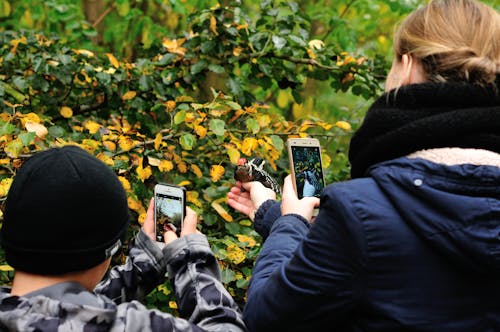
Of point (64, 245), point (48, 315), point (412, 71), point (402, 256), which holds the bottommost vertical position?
point (48, 315)

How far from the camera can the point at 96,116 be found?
3580 mm

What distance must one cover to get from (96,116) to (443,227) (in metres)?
2.65

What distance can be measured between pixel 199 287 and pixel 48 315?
0.47 m

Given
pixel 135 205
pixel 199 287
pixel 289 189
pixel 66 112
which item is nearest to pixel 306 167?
pixel 289 189

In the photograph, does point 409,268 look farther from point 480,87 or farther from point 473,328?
point 480,87

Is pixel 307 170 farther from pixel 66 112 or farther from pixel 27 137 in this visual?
pixel 66 112

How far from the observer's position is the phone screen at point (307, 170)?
1936mm

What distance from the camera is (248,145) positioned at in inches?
105

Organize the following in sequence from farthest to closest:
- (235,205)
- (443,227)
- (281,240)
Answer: (235,205) → (281,240) → (443,227)

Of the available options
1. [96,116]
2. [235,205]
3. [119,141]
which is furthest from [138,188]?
[96,116]

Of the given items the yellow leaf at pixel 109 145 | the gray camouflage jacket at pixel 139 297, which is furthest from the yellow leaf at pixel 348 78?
the gray camouflage jacket at pixel 139 297

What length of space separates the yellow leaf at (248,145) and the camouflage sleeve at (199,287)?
0.84 meters

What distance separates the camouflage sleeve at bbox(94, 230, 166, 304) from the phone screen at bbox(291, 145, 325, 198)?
48 cm

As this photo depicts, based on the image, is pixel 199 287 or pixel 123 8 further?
pixel 123 8
